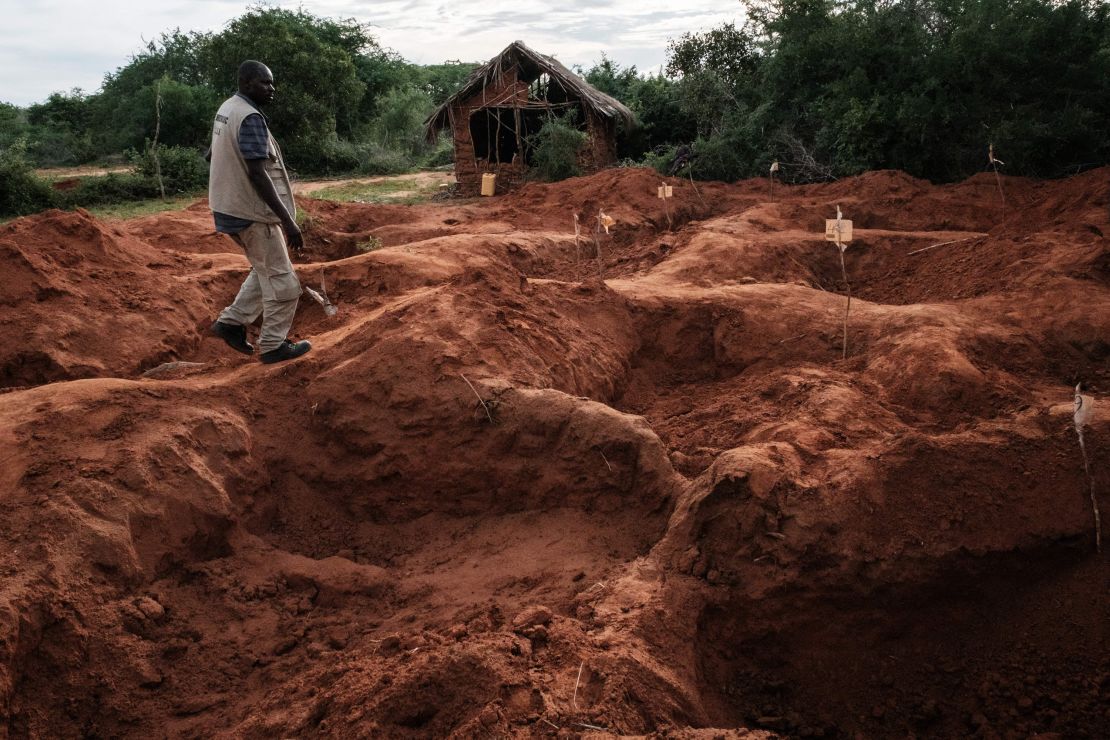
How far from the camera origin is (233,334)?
535 centimetres

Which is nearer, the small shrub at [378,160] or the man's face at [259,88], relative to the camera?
the man's face at [259,88]

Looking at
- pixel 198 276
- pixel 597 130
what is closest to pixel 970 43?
pixel 597 130

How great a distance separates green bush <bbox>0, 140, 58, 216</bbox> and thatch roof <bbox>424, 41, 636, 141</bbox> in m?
6.78

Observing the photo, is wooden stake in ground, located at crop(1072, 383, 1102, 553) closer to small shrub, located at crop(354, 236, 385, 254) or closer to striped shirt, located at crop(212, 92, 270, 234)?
striped shirt, located at crop(212, 92, 270, 234)

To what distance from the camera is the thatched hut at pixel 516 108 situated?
16.0 metres

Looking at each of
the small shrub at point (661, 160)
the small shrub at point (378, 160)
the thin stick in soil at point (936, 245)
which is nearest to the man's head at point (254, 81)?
the thin stick in soil at point (936, 245)

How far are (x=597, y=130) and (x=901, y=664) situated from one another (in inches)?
575

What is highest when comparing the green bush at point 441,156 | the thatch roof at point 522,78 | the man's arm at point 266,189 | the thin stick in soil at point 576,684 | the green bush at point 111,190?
the thatch roof at point 522,78

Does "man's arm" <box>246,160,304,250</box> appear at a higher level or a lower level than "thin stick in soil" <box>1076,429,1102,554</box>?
higher

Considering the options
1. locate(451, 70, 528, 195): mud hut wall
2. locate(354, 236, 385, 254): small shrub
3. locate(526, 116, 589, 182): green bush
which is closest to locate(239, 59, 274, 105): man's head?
locate(354, 236, 385, 254): small shrub

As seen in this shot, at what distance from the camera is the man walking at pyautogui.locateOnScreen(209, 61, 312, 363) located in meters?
4.63

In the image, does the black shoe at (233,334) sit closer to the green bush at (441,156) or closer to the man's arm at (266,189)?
the man's arm at (266,189)

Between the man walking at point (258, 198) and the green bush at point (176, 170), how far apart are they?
1237 centimetres

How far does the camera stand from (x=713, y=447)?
4.73m
